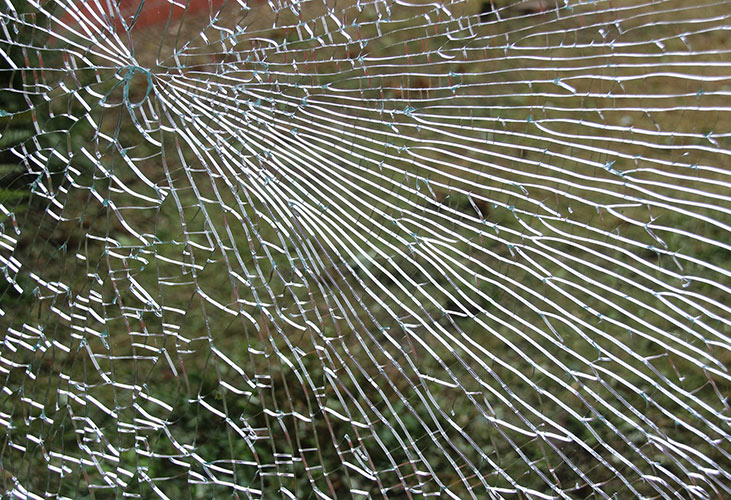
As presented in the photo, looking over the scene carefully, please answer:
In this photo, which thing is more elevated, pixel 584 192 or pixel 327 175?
pixel 327 175

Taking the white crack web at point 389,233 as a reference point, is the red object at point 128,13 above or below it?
above

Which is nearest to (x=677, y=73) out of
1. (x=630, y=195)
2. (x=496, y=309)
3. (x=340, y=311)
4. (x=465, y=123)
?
(x=630, y=195)

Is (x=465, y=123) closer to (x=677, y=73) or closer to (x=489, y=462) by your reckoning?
(x=677, y=73)

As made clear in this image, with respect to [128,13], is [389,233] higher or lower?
lower

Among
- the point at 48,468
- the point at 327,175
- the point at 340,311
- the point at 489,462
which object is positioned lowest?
the point at 489,462

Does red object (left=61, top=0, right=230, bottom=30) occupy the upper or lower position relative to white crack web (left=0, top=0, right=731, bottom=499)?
upper
